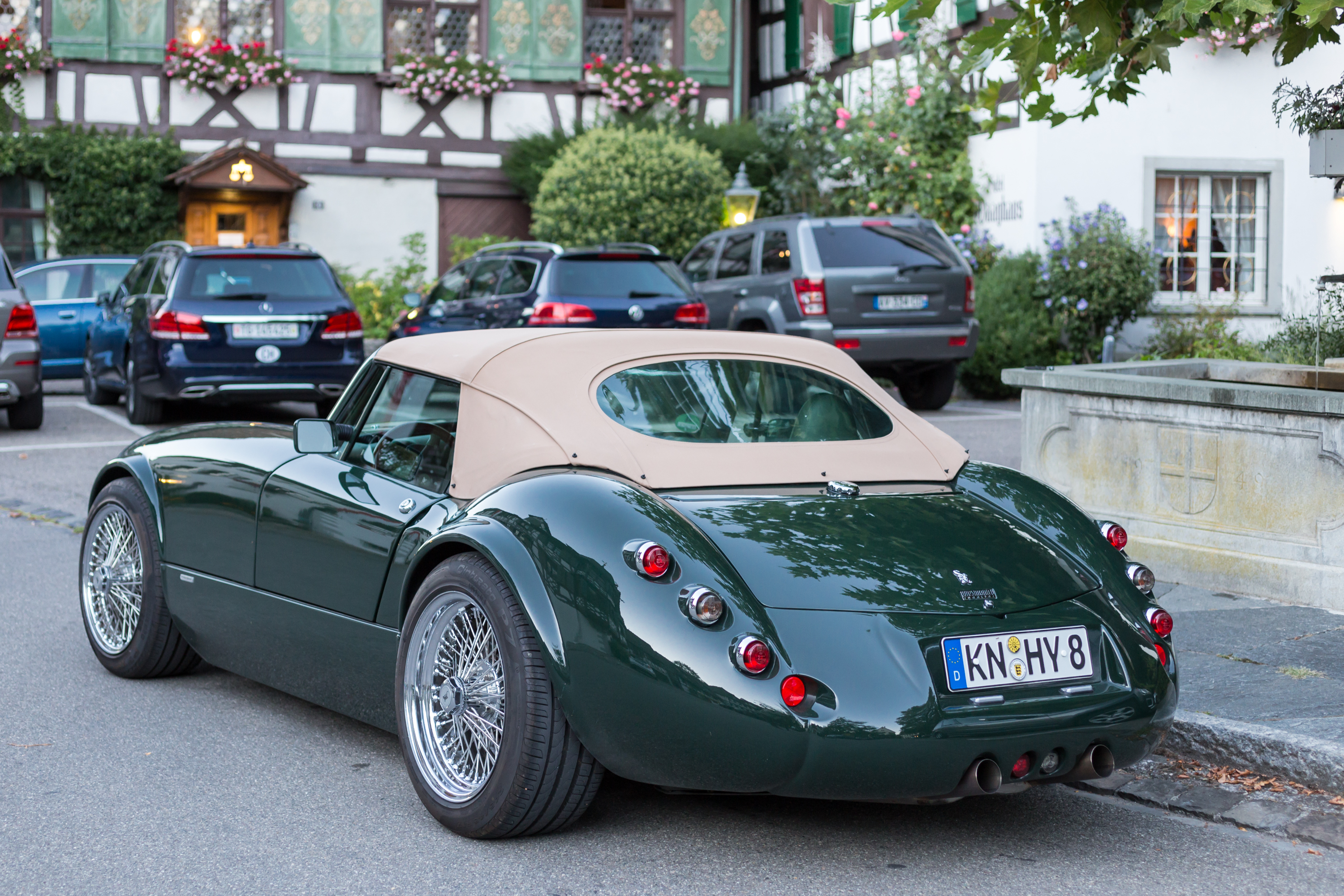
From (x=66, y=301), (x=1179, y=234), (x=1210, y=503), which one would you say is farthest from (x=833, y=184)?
(x=1210, y=503)

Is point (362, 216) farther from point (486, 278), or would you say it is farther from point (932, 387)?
point (932, 387)

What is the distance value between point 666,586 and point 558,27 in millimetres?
23732

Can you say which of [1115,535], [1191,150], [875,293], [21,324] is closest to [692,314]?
[875,293]

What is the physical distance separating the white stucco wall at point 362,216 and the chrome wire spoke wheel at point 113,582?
65.9ft

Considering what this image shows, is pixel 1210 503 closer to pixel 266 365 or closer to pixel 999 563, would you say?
pixel 999 563

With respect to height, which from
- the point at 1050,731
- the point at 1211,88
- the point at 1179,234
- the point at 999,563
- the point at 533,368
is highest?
the point at 1211,88

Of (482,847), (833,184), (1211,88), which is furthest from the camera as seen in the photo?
(833,184)

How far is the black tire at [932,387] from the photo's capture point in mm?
16016

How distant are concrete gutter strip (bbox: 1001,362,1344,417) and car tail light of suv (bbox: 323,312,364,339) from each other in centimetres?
737

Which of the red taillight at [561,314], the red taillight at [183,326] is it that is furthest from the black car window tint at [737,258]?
the red taillight at [183,326]

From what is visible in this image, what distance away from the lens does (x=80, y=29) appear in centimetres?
2472

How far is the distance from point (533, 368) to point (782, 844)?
1.48 metres

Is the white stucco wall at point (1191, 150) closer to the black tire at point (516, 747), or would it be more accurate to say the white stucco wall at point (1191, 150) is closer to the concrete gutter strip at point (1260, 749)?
the concrete gutter strip at point (1260, 749)

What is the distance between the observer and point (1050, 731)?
12.4 ft
